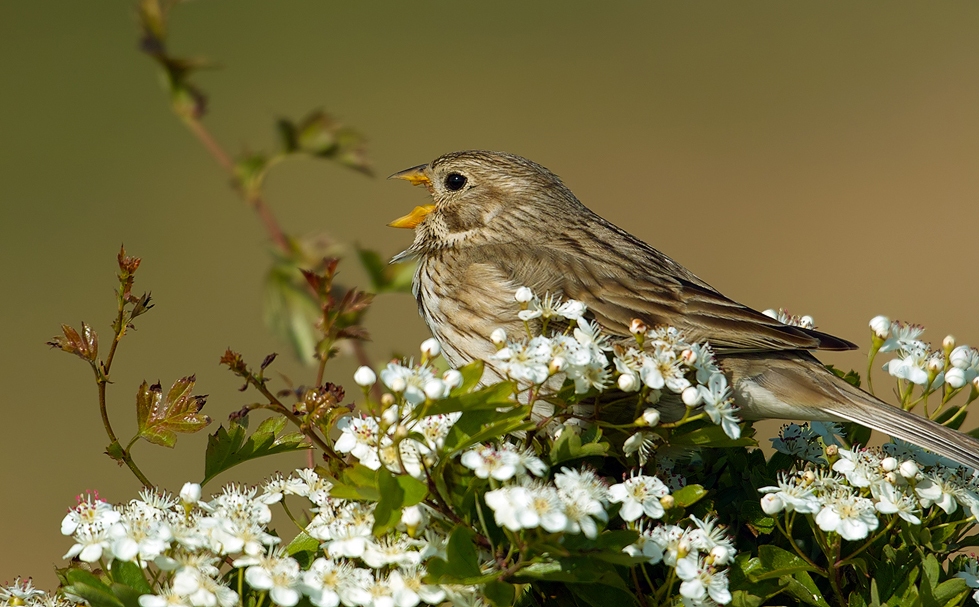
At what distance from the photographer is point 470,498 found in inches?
83.7

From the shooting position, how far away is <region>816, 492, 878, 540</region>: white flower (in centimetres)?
213

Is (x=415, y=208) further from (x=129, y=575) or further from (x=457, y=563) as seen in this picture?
(x=457, y=563)

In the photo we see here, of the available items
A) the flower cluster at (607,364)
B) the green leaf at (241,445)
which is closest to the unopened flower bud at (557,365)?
the flower cluster at (607,364)

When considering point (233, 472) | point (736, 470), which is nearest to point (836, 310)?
point (233, 472)

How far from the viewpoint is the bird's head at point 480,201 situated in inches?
Answer: 180

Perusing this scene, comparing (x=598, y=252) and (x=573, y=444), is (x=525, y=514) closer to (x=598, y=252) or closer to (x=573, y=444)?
(x=573, y=444)

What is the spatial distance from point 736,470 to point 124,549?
1454 millimetres

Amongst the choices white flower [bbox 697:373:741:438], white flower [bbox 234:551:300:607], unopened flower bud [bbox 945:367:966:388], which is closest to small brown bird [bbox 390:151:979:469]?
unopened flower bud [bbox 945:367:966:388]

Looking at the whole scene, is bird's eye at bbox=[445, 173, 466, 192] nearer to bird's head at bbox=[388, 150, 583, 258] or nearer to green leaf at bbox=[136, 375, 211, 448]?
bird's head at bbox=[388, 150, 583, 258]

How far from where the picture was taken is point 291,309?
3.02m

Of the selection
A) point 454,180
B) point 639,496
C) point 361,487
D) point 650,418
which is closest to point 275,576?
point 361,487

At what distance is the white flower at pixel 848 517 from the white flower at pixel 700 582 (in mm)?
241

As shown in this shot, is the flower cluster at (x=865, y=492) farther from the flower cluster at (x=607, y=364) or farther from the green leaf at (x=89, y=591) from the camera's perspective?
the green leaf at (x=89, y=591)

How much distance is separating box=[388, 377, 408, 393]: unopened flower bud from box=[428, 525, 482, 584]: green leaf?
285 mm
